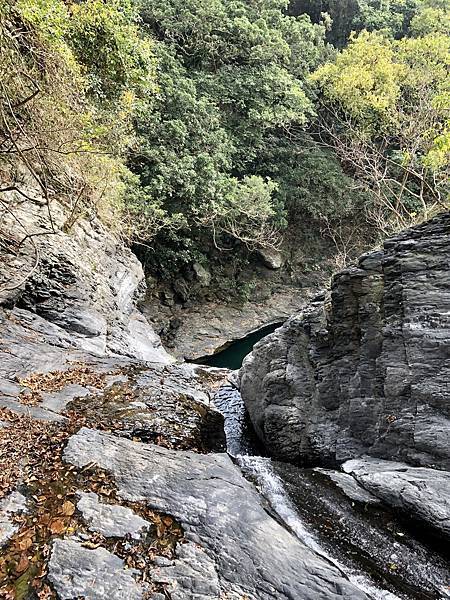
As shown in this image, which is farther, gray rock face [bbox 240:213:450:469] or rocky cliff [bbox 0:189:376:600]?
gray rock face [bbox 240:213:450:469]

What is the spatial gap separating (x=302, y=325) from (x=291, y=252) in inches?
632

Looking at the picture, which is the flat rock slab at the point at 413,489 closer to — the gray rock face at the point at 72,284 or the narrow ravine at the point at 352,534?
the narrow ravine at the point at 352,534

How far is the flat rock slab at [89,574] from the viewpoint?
294 cm

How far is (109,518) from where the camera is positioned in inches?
146

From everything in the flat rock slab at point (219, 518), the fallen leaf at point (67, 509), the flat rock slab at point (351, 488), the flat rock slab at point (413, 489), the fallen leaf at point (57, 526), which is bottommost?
the fallen leaf at point (57, 526)

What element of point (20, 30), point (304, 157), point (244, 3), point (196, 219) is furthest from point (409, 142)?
point (20, 30)

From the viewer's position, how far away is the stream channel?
3.95 meters

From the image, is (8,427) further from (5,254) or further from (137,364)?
(5,254)

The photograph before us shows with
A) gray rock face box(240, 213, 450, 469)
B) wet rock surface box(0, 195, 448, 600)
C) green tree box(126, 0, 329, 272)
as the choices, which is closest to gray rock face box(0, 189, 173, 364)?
wet rock surface box(0, 195, 448, 600)

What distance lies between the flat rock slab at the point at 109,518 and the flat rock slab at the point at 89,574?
0.82 ft

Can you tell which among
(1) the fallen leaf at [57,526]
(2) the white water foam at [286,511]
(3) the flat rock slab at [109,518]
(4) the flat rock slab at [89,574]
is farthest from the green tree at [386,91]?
(4) the flat rock slab at [89,574]

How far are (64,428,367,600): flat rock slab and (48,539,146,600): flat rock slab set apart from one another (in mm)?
376

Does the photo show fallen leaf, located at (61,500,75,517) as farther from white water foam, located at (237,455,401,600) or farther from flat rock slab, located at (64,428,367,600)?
white water foam, located at (237,455,401,600)

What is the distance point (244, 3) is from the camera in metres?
21.2
